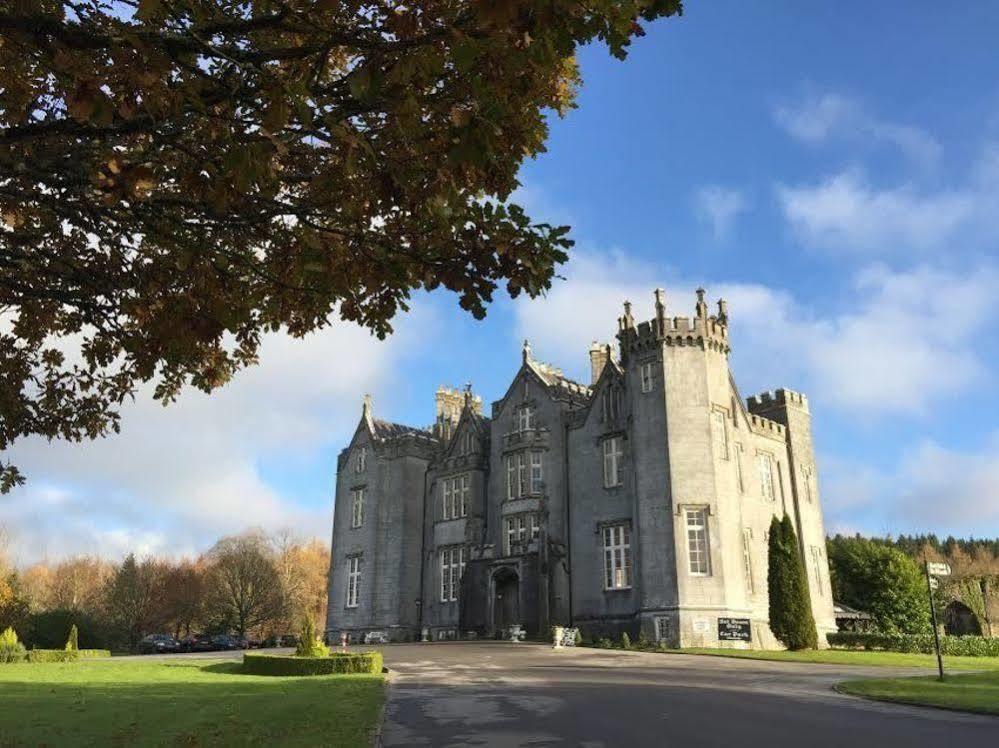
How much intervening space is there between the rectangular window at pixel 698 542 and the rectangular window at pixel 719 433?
9.99 feet

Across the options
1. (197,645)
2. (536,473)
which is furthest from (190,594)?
(536,473)

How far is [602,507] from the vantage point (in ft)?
132

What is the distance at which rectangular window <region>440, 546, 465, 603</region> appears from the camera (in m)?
46.8

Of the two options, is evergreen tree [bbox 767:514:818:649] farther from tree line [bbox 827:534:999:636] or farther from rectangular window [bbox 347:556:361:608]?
rectangular window [bbox 347:556:361:608]

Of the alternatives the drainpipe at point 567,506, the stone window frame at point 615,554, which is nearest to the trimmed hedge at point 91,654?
the drainpipe at point 567,506

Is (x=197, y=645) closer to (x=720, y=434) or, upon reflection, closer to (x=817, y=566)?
(x=720, y=434)

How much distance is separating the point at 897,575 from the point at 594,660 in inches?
1352

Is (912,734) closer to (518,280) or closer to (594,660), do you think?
(518,280)

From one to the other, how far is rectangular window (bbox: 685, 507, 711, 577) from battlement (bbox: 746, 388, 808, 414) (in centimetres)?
1200

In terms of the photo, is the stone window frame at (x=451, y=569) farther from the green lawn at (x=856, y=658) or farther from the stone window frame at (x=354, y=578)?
the green lawn at (x=856, y=658)

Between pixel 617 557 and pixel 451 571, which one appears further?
pixel 451 571

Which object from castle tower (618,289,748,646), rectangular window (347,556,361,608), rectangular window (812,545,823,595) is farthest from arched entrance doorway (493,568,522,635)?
rectangular window (812,545,823,595)

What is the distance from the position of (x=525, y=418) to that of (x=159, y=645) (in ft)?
105

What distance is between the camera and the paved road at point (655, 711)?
12.2 meters
